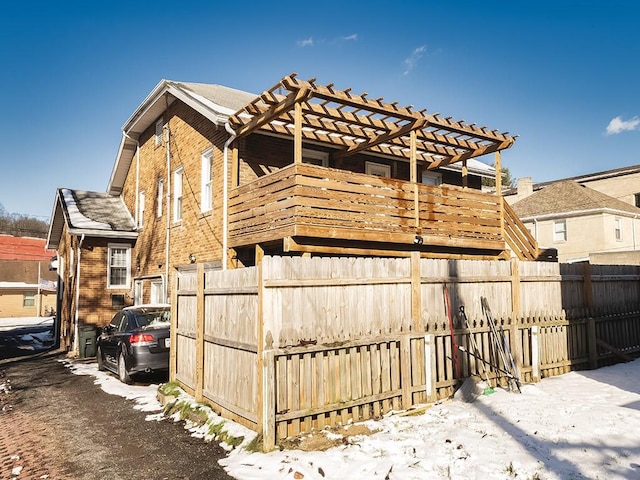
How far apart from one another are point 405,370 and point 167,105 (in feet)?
43.7

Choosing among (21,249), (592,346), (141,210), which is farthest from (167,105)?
(21,249)

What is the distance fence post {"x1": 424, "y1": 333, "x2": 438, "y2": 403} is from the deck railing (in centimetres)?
352

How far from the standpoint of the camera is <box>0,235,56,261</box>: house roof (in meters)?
54.8

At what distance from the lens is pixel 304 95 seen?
9.65 meters

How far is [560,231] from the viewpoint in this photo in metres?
32.0

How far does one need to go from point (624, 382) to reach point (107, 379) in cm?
1086

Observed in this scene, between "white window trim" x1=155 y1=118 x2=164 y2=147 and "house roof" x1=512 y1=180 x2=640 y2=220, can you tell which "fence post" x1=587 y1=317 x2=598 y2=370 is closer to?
"white window trim" x1=155 y1=118 x2=164 y2=147

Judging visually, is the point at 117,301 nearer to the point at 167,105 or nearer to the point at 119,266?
the point at 119,266

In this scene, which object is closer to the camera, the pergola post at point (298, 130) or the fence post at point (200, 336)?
the fence post at point (200, 336)

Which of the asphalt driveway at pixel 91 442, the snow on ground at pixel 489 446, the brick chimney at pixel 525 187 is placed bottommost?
the asphalt driveway at pixel 91 442

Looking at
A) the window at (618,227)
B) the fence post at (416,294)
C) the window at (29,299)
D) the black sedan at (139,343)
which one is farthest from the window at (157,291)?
the window at (29,299)

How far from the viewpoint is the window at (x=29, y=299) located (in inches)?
1714

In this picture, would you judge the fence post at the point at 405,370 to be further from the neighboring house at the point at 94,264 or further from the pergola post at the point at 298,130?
the neighboring house at the point at 94,264

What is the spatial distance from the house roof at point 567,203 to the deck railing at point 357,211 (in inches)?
810
